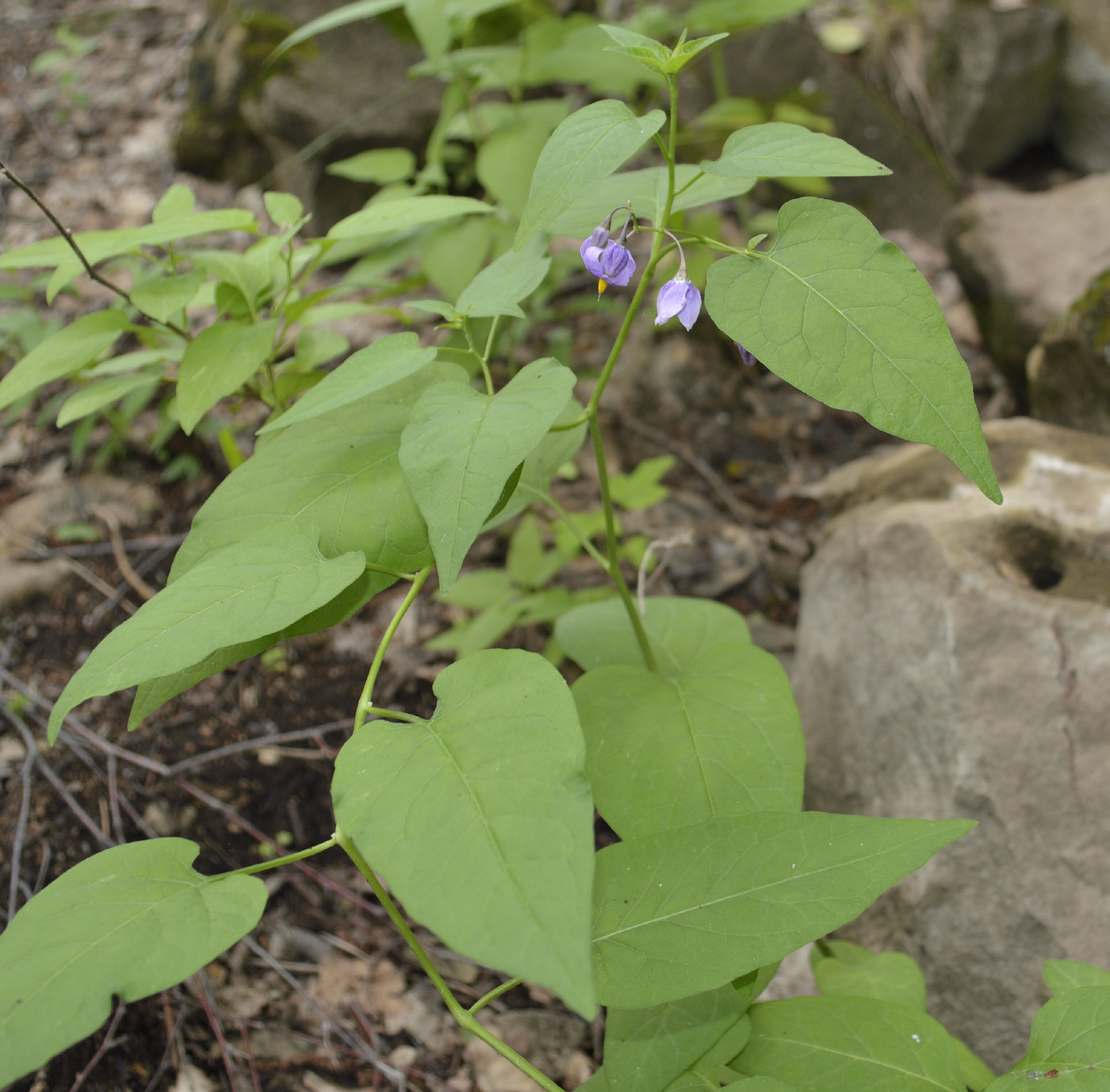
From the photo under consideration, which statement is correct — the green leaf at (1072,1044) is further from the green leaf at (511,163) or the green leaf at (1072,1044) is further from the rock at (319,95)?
the rock at (319,95)

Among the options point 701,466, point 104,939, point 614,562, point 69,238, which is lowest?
point 701,466

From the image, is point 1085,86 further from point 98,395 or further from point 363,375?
point 98,395

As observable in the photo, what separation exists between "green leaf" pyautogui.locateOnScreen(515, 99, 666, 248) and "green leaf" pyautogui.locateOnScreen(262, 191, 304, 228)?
853mm

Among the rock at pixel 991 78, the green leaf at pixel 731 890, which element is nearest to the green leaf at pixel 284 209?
the green leaf at pixel 731 890

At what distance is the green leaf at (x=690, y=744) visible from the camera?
132 cm

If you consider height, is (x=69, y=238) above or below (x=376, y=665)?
above

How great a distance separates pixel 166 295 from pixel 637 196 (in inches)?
38.3

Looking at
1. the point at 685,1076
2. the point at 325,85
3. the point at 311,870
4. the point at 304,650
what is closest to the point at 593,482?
the point at 304,650

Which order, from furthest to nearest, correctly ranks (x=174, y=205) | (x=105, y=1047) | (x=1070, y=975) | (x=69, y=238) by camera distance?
(x=174, y=205)
(x=69, y=238)
(x=105, y=1047)
(x=1070, y=975)

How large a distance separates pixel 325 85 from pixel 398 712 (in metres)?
3.86

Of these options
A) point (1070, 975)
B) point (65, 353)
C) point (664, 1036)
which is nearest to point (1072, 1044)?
point (1070, 975)

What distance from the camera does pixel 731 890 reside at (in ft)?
3.67

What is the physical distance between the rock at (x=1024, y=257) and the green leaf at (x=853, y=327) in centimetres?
234

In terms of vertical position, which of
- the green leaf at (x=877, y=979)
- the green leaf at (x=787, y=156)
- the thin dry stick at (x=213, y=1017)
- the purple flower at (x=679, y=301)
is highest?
the green leaf at (x=787, y=156)
